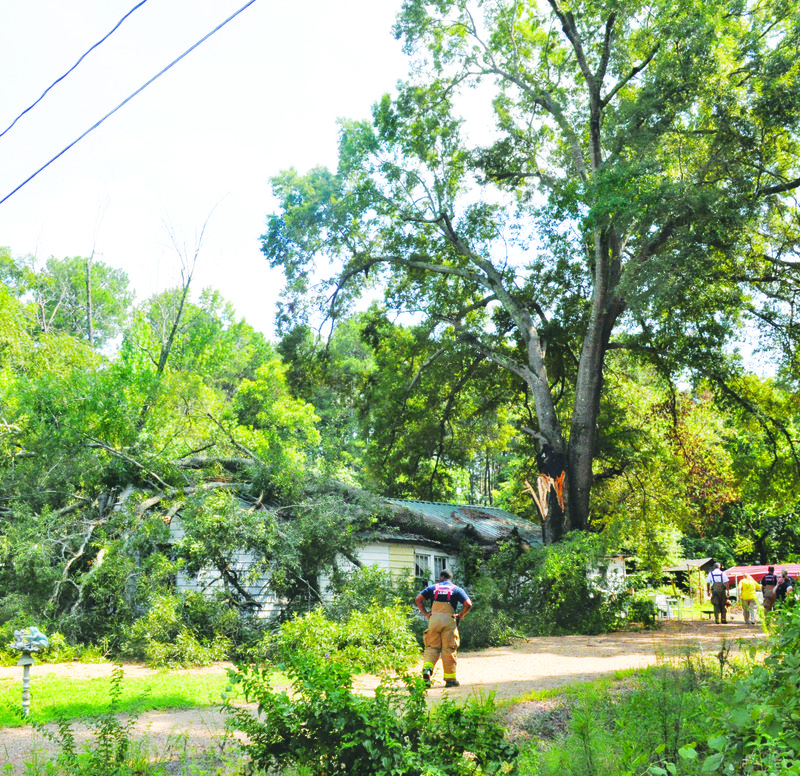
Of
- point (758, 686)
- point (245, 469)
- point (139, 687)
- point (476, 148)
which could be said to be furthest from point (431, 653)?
point (476, 148)

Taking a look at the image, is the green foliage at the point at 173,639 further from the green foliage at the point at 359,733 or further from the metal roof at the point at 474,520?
the green foliage at the point at 359,733

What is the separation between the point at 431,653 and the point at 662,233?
45.4 ft

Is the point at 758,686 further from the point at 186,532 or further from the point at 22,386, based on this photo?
the point at 22,386

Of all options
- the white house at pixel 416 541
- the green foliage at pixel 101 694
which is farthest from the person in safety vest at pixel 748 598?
the green foliage at pixel 101 694

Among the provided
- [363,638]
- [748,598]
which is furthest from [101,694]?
[748,598]

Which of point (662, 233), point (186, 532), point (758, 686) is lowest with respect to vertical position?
point (758, 686)

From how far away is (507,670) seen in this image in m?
12.7

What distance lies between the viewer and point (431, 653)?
1080 centimetres

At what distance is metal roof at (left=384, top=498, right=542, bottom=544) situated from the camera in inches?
873

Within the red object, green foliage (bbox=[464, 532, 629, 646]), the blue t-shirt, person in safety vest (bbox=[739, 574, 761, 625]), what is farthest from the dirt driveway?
the red object

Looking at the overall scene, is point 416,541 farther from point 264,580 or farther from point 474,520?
point 264,580

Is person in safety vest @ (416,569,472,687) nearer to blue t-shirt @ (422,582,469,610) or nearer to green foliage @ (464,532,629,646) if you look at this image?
blue t-shirt @ (422,582,469,610)

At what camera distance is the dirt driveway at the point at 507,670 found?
738cm

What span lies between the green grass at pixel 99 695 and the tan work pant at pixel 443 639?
292cm
